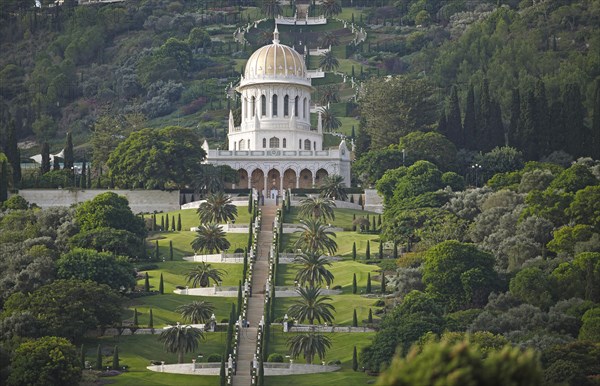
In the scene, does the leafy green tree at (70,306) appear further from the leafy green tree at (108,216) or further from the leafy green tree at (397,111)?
the leafy green tree at (397,111)

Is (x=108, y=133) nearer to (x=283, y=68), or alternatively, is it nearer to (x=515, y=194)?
(x=283, y=68)

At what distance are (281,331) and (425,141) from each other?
4768 centimetres

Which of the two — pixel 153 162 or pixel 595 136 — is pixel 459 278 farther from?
pixel 595 136

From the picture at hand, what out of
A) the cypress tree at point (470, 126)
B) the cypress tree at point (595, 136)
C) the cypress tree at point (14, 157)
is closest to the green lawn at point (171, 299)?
the cypress tree at point (14, 157)

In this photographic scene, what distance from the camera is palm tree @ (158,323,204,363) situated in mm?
82125

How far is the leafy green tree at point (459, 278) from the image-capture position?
90875mm

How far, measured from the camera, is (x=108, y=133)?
476 ft

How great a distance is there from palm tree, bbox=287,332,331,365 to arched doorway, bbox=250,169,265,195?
179 ft

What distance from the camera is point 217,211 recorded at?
367 feet

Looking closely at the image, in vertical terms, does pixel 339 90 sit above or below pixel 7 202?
above

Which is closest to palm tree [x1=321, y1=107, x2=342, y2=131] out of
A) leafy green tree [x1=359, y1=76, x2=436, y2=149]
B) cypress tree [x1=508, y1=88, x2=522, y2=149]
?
leafy green tree [x1=359, y1=76, x2=436, y2=149]

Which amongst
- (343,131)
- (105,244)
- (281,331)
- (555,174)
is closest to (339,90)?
(343,131)

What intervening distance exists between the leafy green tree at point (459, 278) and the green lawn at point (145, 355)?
557 inches

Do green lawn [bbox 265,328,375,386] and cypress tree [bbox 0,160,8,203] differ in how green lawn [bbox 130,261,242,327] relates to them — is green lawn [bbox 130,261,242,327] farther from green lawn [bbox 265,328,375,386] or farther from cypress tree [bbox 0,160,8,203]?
cypress tree [bbox 0,160,8,203]
